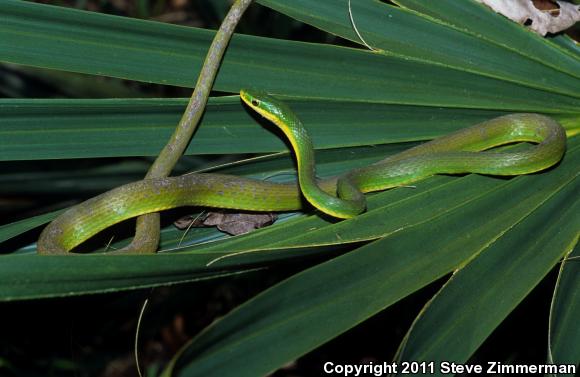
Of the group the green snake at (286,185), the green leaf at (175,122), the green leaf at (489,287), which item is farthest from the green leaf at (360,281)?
the green leaf at (175,122)

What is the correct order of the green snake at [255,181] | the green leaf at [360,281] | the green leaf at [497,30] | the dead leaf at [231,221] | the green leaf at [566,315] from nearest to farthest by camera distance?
the green leaf at [360,281] < the green leaf at [566,315] < the green snake at [255,181] < the dead leaf at [231,221] < the green leaf at [497,30]

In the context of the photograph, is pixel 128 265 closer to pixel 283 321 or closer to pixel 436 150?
pixel 283 321

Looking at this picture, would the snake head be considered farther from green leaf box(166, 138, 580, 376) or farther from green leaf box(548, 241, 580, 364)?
green leaf box(548, 241, 580, 364)

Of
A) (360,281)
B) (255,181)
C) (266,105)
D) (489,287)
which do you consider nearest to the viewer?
(360,281)

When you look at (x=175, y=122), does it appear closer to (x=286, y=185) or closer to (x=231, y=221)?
(x=231, y=221)

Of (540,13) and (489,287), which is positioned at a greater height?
(540,13)

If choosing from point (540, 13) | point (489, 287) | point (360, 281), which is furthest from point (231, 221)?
point (540, 13)

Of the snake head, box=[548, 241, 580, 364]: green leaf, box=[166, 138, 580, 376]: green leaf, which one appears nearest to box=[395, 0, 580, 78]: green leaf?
box=[166, 138, 580, 376]: green leaf

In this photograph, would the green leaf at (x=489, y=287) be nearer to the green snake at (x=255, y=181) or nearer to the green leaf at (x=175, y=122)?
the green snake at (x=255, y=181)
